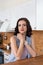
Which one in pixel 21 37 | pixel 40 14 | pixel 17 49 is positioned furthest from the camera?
pixel 40 14

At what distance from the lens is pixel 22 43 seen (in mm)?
1720

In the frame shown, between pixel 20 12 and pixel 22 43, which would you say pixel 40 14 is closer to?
pixel 20 12

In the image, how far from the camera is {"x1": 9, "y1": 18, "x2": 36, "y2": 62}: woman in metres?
1.67

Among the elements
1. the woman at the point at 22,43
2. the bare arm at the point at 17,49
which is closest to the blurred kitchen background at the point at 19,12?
the woman at the point at 22,43

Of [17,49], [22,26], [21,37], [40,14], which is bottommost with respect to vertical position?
[17,49]

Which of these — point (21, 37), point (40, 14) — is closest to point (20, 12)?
point (40, 14)

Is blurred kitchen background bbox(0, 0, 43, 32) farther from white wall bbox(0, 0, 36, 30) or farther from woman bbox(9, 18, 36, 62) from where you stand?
woman bbox(9, 18, 36, 62)

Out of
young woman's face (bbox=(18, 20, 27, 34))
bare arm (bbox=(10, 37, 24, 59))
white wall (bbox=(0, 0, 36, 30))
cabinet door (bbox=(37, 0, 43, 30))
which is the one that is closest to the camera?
bare arm (bbox=(10, 37, 24, 59))

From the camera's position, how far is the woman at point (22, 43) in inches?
65.8

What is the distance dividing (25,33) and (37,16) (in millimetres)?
964

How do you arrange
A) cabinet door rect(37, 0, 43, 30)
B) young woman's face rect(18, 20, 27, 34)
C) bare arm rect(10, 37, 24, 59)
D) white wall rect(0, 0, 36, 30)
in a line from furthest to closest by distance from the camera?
white wall rect(0, 0, 36, 30), cabinet door rect(37, 0, 43, 30), young woman's face rect(18, 20, 27, 34), bare arm rect(10, 37, 24, 59)

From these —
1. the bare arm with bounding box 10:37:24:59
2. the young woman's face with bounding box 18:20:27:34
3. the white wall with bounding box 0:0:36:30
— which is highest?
the white wall with bounding box 0:0:36:30

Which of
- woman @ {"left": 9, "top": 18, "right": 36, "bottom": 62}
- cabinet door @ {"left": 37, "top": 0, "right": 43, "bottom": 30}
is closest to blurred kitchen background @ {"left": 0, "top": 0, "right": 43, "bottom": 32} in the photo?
cabinet door @ {"left": 37, "top": 0, "right": 43, "bottom": 30}

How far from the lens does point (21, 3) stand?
293 cm
